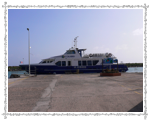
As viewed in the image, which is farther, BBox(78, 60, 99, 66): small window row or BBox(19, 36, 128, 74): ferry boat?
BBox(78, 60, 99, 66): small window row

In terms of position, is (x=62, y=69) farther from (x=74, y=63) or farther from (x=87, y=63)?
(x=87, y=63)

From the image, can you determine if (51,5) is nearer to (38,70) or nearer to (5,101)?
(5,101)

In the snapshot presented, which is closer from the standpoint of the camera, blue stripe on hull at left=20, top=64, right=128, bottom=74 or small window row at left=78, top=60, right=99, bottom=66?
blue stripe on hull at left=20, top=64, right=128, bottom=74

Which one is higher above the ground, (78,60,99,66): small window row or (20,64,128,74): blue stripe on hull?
(78,60,99,66): small window row

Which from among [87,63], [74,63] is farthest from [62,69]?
[87,63]

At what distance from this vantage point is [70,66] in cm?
2955

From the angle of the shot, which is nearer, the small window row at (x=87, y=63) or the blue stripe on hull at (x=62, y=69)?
the blue stripe on hull at (x=62, y=69)

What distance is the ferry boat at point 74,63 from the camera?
93.0 feet

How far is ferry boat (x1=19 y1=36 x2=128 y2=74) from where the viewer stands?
93.0 ft

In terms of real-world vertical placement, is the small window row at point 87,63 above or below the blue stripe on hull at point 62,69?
above

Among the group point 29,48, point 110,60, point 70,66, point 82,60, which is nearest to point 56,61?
point 70,66

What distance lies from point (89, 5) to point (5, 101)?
3.52 metres

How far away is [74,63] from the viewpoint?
30406mm

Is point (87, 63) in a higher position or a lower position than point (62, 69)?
higher
